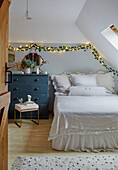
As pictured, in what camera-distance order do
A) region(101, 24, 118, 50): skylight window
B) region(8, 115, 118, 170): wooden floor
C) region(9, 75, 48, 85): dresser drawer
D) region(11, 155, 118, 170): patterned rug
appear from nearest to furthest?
region(11, 155, 118, 170): patterned rug, region(8, 115, 118, 170): wooden floor, region(101, 24, 118, 50): skylight window, region(9, 75, 48, 85): dresser drawer

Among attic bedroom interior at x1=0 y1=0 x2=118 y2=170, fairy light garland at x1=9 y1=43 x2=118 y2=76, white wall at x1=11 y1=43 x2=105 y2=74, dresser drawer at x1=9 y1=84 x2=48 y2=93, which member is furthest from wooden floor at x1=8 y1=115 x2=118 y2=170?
fairy light garland at x1=9 y1=43 x2=118 y2=76

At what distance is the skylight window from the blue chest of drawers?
1552mm

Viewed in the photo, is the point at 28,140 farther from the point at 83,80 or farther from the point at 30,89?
the point at 83,80

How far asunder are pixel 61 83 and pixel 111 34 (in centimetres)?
154

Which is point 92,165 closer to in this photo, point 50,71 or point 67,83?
point 67,83

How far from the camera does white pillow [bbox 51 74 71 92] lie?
157 inches

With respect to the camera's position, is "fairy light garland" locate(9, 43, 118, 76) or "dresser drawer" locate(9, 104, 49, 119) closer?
"dresser drawer" locate(9, 104, 49, 119)

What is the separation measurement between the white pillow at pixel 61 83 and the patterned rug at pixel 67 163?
217 cm

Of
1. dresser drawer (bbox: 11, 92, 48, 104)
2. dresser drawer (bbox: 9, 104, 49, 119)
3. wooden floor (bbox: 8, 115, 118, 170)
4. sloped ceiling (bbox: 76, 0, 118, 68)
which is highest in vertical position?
sloped ceiling (bbox: 76, 0, 118, 68)

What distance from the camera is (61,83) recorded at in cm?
403

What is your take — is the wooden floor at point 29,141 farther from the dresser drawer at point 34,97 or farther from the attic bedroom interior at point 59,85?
the dresser drawer at point 34,97

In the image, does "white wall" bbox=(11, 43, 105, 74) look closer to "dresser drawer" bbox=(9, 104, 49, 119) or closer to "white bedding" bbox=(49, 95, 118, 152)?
"dresser drawer" bbox=(9, 104, 49, 119)

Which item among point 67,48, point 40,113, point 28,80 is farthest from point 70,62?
point 40,113

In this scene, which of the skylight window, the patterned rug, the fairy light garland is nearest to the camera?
the patterned rug
